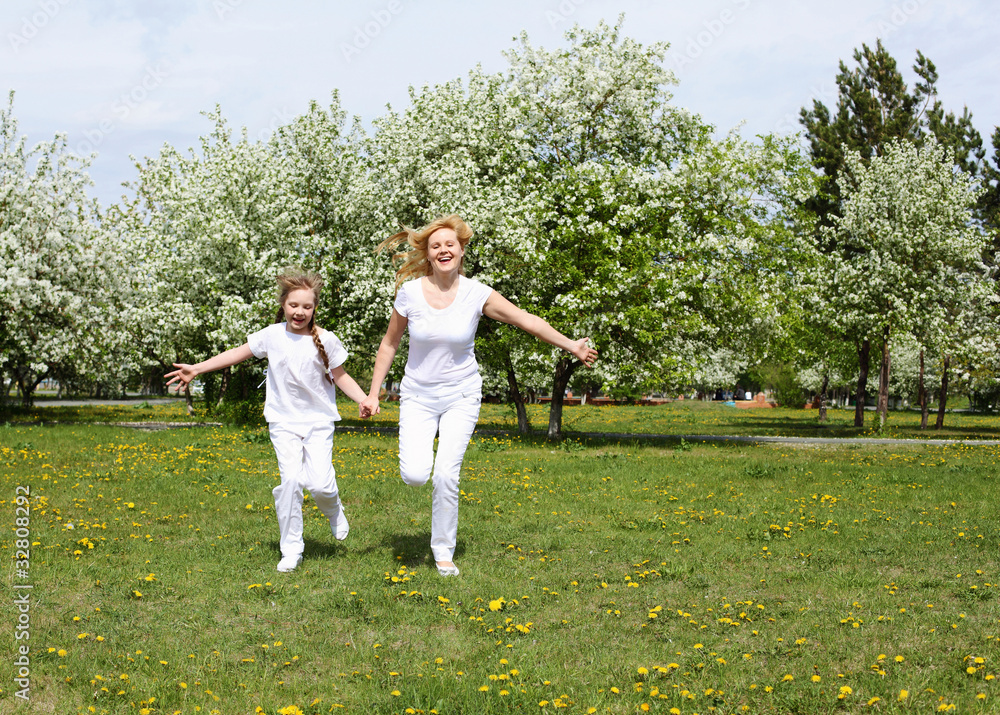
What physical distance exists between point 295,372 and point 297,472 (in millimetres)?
865

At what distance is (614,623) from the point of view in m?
6.09

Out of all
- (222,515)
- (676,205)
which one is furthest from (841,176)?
(222,515)

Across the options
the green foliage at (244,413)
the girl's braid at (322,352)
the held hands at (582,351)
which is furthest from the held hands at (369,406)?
the green foliage at (244,413)

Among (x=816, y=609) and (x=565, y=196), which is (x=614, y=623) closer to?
(x=816, y=609)

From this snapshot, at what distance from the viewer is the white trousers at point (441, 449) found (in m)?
7.30

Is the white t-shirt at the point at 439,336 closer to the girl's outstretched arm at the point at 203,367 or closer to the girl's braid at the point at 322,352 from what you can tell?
the girl's braid at the point at 322,352

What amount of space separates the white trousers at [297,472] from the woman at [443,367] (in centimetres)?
64

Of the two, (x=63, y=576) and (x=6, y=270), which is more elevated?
(x=6, y=270)

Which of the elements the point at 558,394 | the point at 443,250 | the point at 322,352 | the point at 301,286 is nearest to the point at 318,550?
the point at 322,352

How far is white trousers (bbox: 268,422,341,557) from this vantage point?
7520 mm

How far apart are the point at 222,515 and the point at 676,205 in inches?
596

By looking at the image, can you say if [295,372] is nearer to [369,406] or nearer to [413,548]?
[369,406]

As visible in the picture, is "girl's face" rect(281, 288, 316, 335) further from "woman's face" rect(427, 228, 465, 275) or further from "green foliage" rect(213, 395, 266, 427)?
"green foliage" rect(213, 395, 266, 427)

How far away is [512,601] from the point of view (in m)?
6.43
